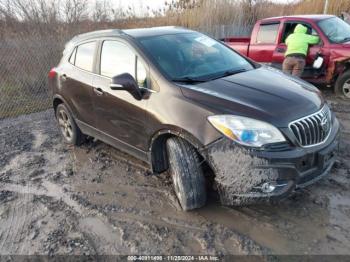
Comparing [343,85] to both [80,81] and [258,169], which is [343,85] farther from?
[80,81]

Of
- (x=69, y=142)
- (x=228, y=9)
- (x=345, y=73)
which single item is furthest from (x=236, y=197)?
(x=228, y=9)

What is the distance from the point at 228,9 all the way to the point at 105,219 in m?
11.9

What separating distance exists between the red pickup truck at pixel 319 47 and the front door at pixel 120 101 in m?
4.75

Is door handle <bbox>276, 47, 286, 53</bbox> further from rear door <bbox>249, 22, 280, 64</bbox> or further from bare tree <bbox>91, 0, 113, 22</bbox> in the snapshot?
bare tree <bbox>91, 0, 113, 22</bbox>

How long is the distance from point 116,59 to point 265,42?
5166mm

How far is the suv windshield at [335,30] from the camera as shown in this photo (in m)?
6.71

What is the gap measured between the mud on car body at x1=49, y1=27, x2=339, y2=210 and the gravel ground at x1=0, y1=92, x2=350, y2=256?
30 centimetres

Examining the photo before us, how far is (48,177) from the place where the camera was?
14.0 ft

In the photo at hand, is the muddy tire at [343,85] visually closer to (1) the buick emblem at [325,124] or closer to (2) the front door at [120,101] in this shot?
(1) the buick emblem at [325,124]

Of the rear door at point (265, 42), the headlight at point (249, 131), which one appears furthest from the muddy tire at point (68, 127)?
the rear door at point (265, 42)

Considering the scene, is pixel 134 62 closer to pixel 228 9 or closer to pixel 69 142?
pixel 69 142

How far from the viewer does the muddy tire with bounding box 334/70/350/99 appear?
649 centimetres

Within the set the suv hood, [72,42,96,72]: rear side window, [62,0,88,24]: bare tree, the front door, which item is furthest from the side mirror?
[62,0,88,24]: bare tree

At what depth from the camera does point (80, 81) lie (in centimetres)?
436
